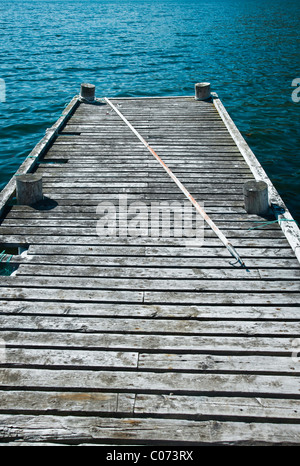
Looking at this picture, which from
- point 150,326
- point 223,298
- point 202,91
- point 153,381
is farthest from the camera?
point 202,91

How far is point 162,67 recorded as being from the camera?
23.7 meters

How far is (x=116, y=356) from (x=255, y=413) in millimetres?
1385

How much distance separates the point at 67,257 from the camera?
229 inches

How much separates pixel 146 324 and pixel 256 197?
306 centimetres

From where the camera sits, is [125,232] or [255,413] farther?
[125,232]

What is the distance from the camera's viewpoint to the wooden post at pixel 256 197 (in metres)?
6.67

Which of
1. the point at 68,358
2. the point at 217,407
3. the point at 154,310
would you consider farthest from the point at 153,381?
the point at 154,310

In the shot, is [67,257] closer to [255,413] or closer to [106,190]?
[106,190]

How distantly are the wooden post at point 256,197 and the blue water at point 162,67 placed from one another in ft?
9.38

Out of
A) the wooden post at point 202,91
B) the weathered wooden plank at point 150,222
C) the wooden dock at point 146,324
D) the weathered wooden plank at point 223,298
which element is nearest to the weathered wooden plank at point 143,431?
the wooden dock at point 146,324

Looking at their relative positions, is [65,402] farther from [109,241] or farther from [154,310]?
[109,241]
